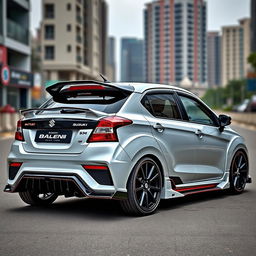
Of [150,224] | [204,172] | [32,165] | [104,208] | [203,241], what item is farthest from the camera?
[204,172]

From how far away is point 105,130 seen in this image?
22.3ft

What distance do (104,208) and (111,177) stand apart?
1.17 m

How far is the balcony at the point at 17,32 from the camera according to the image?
4387 centimetres

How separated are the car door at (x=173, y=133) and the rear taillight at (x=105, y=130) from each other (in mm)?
685

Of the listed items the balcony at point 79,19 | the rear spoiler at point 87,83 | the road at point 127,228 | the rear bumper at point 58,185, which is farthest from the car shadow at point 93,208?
the balcony at point 79,19

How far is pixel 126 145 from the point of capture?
22.5ft

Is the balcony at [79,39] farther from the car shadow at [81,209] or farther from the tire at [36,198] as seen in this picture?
the tire at [36,198]

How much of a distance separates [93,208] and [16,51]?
39.8 metres

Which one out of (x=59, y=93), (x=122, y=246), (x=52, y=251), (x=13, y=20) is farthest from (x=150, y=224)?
(x=13, y=20)

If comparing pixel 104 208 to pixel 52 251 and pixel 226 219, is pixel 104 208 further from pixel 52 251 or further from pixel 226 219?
pixel 52 251

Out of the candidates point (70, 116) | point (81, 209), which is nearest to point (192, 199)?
point (81, 209)

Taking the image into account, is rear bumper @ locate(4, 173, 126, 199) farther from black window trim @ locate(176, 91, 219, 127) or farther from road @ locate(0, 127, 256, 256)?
black window trim @ locate(176, 91, 219, 127)

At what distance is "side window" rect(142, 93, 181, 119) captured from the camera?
760 centimetres

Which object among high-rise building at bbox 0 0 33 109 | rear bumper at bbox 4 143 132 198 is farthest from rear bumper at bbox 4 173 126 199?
high-rise building at bbox 0 0 33 109
